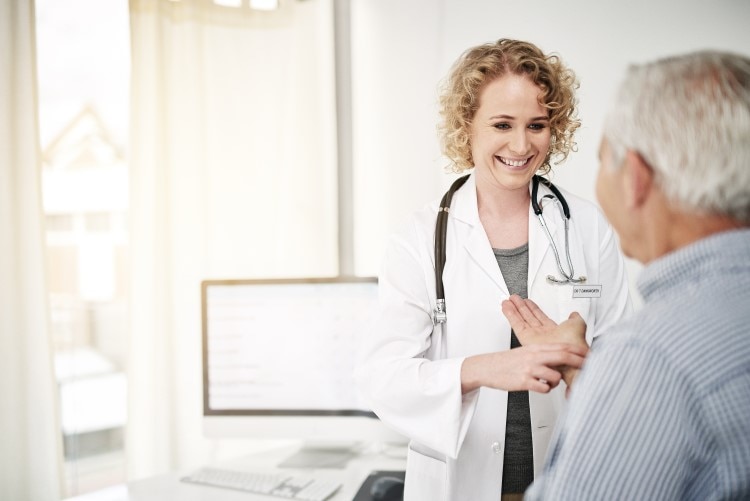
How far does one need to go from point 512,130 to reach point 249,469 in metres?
1.18

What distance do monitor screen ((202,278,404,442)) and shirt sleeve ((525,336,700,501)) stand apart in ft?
3.43

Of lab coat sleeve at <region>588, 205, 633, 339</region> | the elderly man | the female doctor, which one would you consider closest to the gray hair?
the elderly man

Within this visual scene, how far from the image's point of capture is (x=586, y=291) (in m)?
1.30

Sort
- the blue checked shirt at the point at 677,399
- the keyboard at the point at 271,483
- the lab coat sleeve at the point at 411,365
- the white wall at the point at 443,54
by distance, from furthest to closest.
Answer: the white wall at the point at 443,54 → the keyboard at the point at 271,483 → the lab coat sleeve at the point at 411,365 → the blue checked shirt at the point at 677,399

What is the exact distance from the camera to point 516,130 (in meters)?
1.34

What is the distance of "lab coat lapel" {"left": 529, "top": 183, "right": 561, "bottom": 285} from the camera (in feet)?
4.36

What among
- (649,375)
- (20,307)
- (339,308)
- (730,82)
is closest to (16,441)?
(20,307)

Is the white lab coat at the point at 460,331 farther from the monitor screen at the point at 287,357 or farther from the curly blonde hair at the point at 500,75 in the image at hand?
the monitor screen at the point at 287,357

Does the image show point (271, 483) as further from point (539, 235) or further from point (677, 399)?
point (677, 399)

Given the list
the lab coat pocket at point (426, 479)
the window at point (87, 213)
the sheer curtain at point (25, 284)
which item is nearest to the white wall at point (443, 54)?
the window at point (87, 213)

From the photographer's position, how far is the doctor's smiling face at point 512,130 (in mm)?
1340

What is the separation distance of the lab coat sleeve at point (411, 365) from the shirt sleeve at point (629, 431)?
1.57ft

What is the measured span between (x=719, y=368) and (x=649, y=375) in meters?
0.07

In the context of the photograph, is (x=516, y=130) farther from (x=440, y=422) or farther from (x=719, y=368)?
(x=719, y=368)
